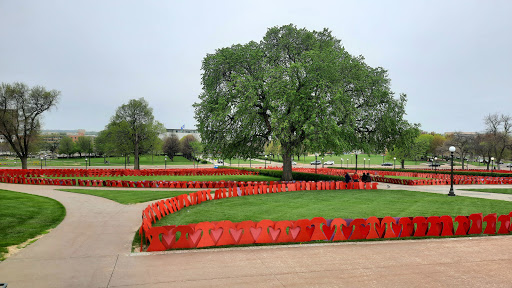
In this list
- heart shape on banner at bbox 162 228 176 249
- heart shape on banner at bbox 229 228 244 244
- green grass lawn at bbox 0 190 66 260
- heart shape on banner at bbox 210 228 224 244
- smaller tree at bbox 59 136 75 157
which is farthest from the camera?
smaller tree at bbox 59 136 75 157

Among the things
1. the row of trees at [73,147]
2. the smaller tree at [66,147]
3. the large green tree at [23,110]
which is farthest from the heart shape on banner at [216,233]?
the smaller tree at [66,147]

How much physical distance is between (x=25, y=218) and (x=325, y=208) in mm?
14409

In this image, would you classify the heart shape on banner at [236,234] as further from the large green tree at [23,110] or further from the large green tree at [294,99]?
the large green tree at [23,110]

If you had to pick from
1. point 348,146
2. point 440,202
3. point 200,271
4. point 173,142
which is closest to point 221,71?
point 348,146

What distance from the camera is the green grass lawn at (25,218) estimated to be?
12.0 meters

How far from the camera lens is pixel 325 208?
18.4 meters

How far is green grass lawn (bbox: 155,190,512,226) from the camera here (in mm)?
16000

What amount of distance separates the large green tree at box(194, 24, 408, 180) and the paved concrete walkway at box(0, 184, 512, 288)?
1833cm

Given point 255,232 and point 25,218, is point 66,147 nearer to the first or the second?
point 25,218

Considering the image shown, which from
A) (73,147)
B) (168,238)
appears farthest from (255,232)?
(73,147)

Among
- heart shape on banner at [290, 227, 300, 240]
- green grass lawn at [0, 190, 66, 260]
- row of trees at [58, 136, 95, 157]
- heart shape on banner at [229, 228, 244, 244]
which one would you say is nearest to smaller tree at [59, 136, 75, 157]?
row of trees at [58, 136, 95, 157]

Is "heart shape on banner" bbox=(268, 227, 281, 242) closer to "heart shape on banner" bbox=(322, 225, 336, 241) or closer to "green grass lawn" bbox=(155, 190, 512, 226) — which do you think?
"heart shape on banner" bbox=(322, 225, 336, 241)

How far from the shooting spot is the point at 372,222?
38.6 ft

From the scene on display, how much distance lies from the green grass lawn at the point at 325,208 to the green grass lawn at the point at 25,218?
4.76m
